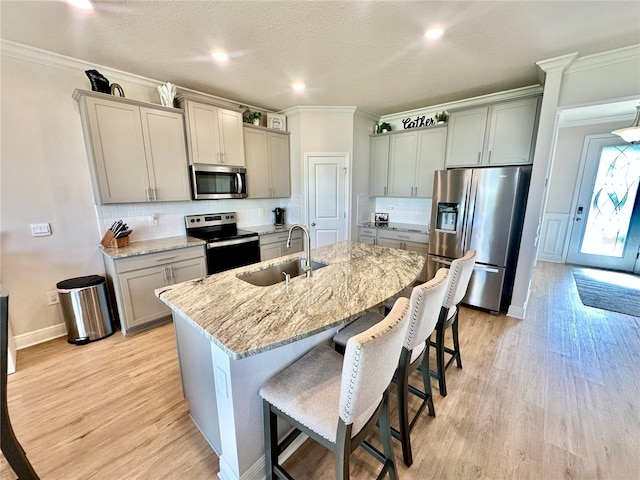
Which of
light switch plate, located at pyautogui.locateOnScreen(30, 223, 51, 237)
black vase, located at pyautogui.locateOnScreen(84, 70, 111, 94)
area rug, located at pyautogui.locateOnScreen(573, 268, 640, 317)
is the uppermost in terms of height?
black vase, located at pyautogui.locateOnScreen(84, 70, 111, 94)

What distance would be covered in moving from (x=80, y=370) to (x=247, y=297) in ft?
6.49

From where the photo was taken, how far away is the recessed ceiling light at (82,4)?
1692 mm

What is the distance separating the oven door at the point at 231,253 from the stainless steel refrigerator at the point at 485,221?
250 cm

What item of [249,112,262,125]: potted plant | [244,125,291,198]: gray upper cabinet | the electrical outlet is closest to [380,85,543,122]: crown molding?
[244,125,291,198]: gray upper cabinet

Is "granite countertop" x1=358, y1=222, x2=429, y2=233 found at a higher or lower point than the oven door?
higher

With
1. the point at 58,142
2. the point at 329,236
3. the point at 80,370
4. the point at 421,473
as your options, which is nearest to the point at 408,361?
the point at 421,473

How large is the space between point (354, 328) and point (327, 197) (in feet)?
9.19

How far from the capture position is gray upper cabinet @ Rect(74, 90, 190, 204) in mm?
2486

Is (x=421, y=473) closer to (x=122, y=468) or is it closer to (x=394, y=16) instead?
(x=122, y=468)

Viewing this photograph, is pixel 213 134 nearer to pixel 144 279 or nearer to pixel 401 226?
pixel 144 279

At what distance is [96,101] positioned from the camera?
8.02ft

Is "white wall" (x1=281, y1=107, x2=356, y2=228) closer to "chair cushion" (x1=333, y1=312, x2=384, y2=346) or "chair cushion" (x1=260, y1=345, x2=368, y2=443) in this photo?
"chair cushion" (x1=333, y1=312, x2=384, y2=346)

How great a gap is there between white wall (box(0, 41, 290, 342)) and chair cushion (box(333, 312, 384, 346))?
2833 millimetres

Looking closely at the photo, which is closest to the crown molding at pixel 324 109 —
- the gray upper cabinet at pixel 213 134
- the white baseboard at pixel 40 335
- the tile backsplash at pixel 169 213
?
the gray upper cabinet at pixel 213 134
